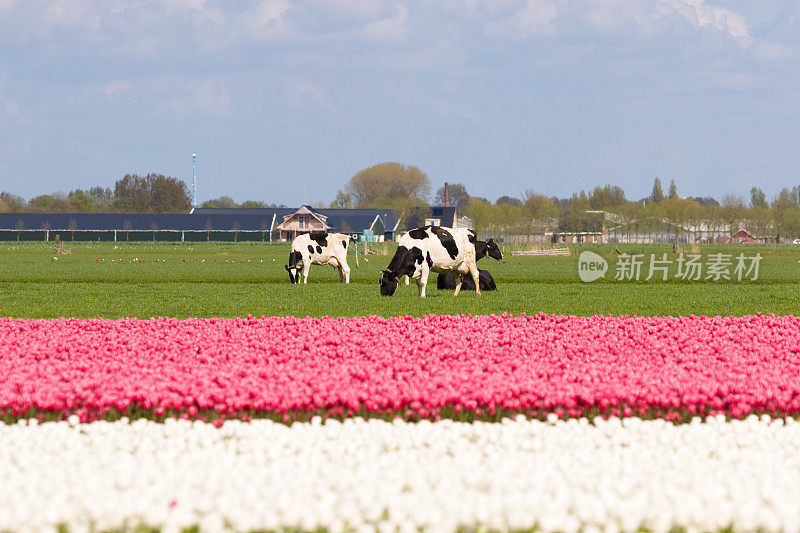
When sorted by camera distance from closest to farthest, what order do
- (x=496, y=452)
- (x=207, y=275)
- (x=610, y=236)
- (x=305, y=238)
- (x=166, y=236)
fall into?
(x=496, y=452) < (x=305, y=238) < (x=207, y=275) < (x=166, y=236) < (x=610, y=236)

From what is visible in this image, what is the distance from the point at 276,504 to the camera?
20.6 feet

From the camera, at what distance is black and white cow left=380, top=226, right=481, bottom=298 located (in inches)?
971

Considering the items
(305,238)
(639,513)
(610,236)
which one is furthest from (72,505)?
(610,236)

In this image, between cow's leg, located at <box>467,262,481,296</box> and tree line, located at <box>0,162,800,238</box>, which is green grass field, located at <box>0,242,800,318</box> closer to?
cow's leg, located at <box>467,262,481,296</box>

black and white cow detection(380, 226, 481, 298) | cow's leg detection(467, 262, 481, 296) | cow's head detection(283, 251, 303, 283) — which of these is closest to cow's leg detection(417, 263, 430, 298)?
black and white cow detection(380, 226, 481, 298)

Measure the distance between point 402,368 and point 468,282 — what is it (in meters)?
16.7

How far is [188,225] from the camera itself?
15238cm

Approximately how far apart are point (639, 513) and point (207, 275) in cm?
3561

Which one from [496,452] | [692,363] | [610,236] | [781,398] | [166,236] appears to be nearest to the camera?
[496,452]

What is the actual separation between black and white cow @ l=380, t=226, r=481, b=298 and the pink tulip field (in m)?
7.04

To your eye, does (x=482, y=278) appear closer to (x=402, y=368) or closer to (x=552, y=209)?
(x=402, y=368)

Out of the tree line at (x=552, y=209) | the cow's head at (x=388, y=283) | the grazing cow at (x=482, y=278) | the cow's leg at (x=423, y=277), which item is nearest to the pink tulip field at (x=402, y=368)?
the cow's leg at (x=423, y=277)

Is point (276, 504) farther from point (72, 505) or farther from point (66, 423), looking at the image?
point (66, 423)

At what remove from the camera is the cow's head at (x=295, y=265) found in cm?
3303
